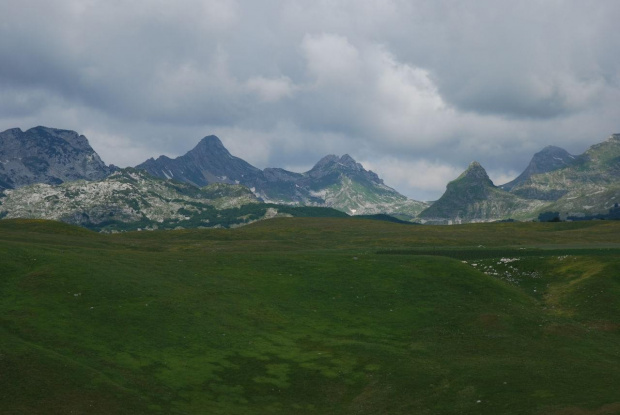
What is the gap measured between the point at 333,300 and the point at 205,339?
26.7 metres

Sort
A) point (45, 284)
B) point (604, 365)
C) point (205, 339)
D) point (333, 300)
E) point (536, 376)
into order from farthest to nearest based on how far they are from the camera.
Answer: point (333, 300)
point (45, 284)
point (205, 339)
point (604, 365)
point (536, 376)

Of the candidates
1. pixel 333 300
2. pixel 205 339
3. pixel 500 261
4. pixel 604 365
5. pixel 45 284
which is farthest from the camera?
pixel 500 261

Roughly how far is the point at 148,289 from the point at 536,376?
2161 inches

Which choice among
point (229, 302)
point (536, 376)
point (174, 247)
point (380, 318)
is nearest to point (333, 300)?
point (380, 318)

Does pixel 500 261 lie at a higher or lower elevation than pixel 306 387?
higher

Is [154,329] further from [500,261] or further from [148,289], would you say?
[500,261]

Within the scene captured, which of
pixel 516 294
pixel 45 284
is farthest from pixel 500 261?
pixel 45 284

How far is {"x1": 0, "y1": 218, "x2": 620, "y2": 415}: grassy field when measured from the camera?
173 feet

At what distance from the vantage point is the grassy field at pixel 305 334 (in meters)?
52.7

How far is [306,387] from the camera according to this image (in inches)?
2334

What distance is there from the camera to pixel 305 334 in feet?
246

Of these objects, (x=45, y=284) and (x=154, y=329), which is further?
(x=45, y=284)

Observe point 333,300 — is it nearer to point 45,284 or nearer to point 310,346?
point 310,346

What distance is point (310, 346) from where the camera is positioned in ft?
231
